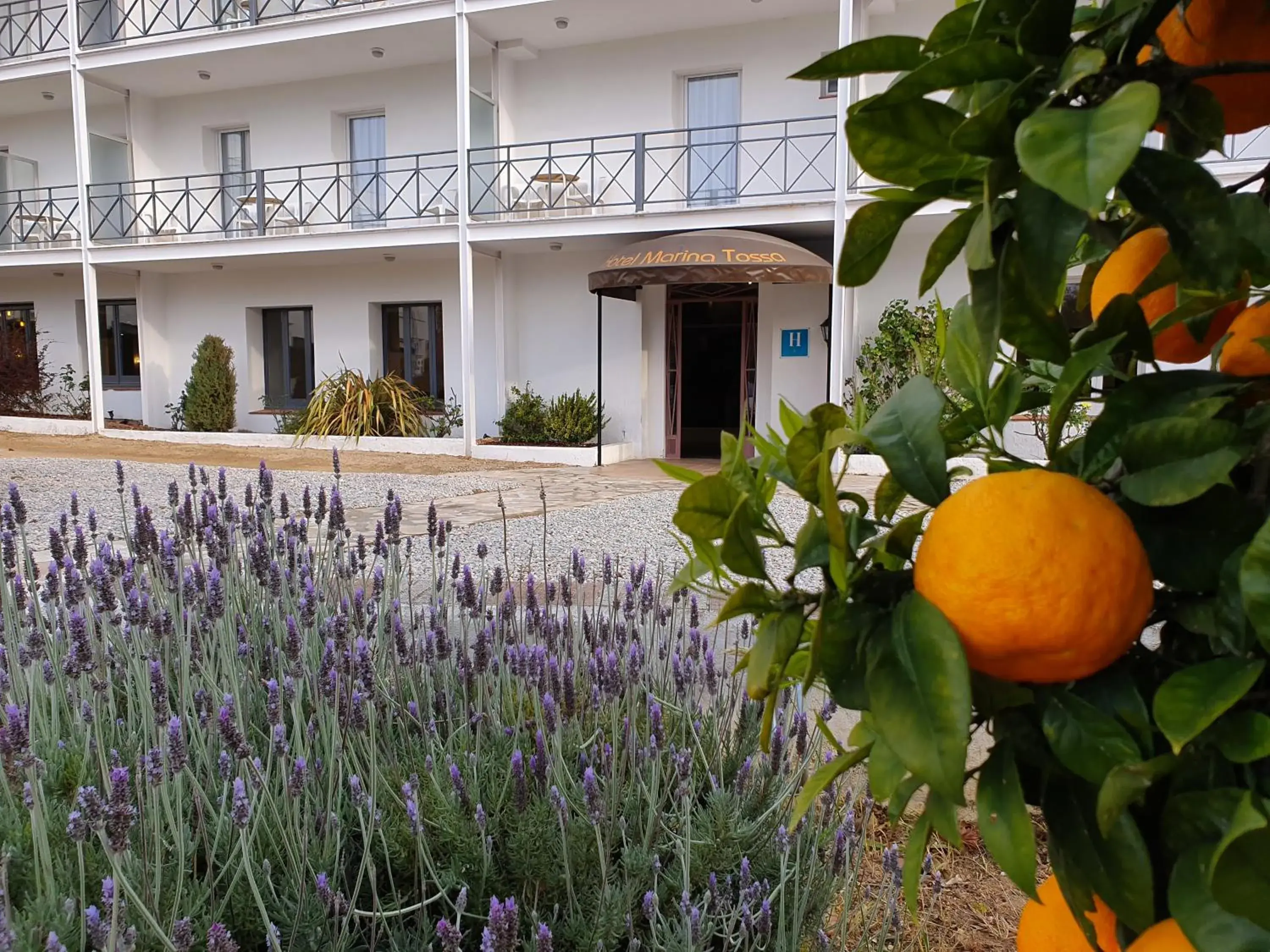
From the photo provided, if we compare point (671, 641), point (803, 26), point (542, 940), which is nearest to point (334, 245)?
point (803, 26)

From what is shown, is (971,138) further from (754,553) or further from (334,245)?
(334,245)

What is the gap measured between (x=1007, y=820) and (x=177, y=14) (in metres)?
15.7

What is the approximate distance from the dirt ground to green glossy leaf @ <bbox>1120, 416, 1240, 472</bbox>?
9.86m

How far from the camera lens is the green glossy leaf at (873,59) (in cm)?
47

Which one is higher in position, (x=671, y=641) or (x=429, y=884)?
(x=671, y=641)

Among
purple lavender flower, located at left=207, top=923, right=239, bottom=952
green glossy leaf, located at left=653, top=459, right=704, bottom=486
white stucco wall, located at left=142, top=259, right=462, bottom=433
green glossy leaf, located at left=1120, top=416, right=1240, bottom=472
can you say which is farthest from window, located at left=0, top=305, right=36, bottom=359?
green glossy leaf, located at left=1120, top=416, right=1240, bottom=472

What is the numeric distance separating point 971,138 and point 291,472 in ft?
33.1

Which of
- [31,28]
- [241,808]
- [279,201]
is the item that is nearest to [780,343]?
[279,201]

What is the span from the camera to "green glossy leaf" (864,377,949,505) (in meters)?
0.44

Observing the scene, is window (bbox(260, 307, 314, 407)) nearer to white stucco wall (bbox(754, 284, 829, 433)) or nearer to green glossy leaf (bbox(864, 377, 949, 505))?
white stucco wall (bbox(754, 284, 829, 433))

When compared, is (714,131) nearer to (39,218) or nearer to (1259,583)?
(39,218)

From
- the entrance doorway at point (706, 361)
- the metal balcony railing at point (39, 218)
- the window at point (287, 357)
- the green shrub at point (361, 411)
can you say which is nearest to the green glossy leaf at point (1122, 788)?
the entrance doorway at point (706, 361)

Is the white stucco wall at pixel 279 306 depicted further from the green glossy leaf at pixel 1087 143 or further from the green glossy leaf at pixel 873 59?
the green glossy leaf at pixel 1087 143

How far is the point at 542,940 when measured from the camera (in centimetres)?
105
